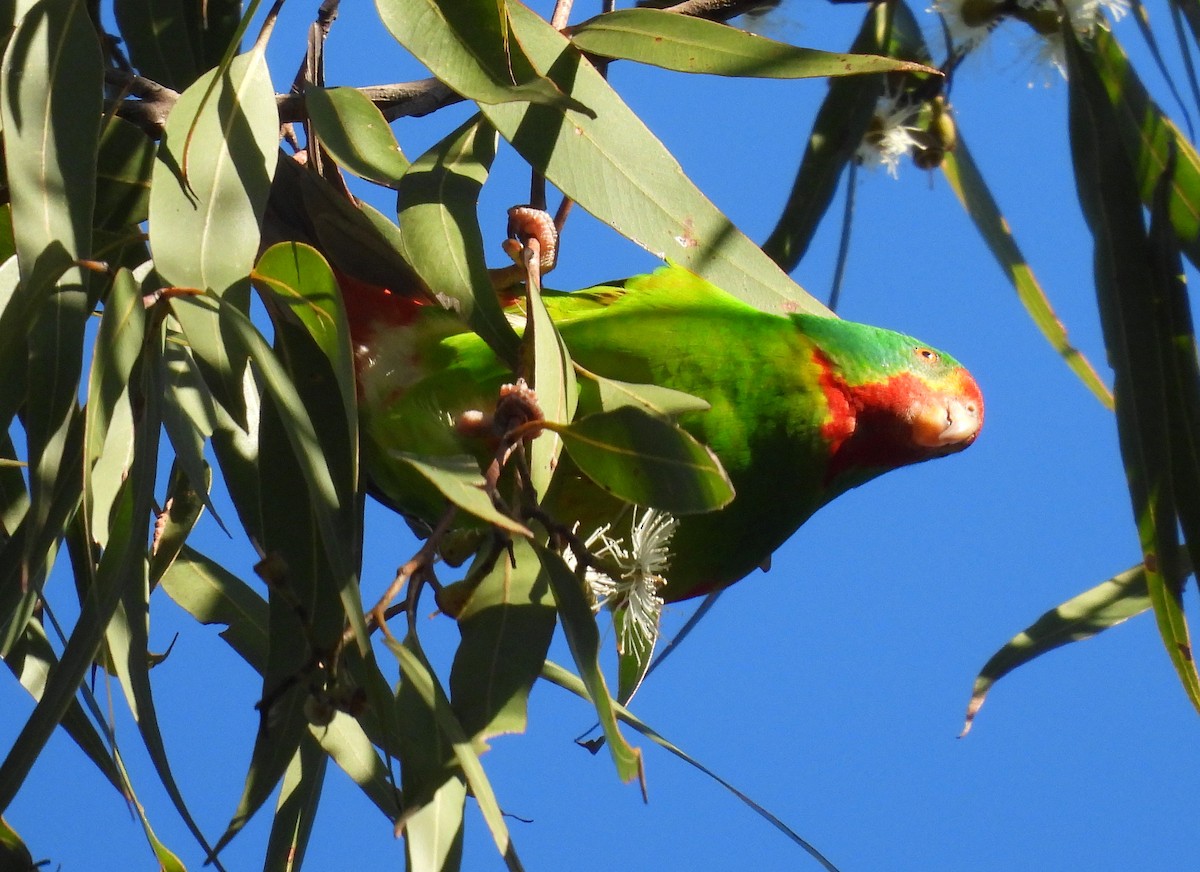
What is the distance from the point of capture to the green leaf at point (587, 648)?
Result: 0.68 metres

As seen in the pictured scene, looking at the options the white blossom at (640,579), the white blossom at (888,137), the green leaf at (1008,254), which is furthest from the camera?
the white blossom at (888,137)

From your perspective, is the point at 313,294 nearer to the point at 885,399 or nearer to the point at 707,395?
the point at 707,395

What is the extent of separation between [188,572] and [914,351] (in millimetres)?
801

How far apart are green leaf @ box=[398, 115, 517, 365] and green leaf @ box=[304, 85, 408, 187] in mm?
22

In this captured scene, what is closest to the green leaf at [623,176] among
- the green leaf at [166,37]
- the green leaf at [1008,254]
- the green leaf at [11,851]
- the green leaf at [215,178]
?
the green leaf at [215,178]

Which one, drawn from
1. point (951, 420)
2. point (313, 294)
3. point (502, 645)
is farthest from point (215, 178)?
point (951, 420)

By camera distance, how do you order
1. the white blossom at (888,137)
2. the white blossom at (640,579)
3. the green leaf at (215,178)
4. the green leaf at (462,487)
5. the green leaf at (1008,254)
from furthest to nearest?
the white blossom at (888,137) → the green leaf at (1008,254) → the white blossom at (640,579) → the green leaf at (215,178) → the green leaf at (462,487)

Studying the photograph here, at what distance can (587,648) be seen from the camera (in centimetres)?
72

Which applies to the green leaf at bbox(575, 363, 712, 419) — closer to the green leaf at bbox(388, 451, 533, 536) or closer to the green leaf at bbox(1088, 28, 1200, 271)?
the green leaf at bbox(388, 451, 533, 536)

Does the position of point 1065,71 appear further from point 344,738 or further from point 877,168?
point 344,738

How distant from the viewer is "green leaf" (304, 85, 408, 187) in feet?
2.83

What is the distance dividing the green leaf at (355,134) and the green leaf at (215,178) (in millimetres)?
33

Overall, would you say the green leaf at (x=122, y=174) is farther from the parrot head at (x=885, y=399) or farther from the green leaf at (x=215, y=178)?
the parrot head at (x=885, y=399)

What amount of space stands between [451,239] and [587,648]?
0.30m
